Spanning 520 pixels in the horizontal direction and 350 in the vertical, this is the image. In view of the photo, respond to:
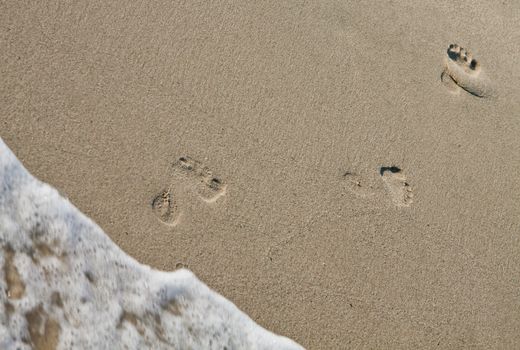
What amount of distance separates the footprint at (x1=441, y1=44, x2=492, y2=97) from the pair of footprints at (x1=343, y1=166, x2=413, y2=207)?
80 centimetres

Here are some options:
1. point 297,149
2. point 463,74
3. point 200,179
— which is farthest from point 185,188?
point 463,74

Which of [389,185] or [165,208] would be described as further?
[389,185]

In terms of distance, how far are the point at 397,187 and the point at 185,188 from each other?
1.53 metres

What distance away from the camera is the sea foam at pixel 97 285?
3.07m

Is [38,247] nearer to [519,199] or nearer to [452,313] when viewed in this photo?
[452,313]

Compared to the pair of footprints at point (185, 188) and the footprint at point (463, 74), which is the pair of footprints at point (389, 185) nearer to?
the footprint at point (463, 74)

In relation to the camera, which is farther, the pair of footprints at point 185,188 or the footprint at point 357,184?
the footprint at point 357,184

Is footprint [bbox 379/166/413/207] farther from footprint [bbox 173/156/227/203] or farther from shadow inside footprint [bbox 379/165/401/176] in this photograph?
footprint [bbox 173/156/227/203]

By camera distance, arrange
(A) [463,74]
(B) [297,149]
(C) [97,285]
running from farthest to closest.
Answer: (A) [463,74] < (B) [297,149] < (C) [97,285]

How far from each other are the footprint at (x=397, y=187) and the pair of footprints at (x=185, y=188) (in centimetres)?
118

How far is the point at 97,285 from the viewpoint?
312cm

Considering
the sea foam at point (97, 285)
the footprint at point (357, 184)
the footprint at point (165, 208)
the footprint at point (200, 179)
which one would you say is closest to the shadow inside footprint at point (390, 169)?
the footprint at point (357, 184)

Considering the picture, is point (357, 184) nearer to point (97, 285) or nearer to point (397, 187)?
point (397, 187)

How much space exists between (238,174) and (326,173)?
0.63 m
